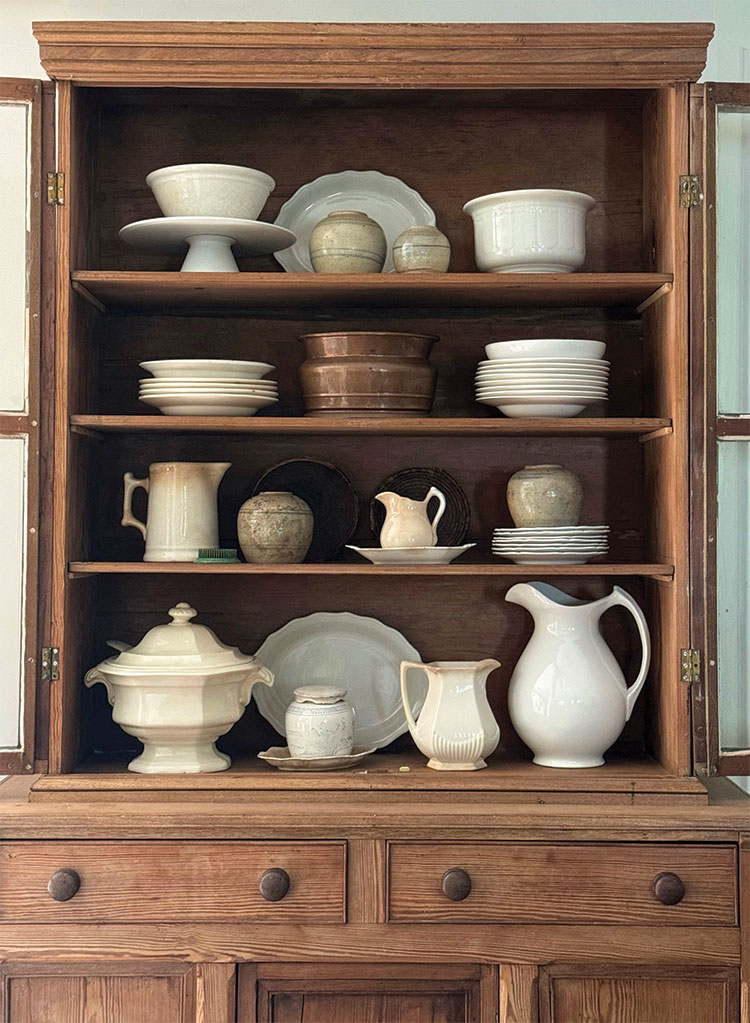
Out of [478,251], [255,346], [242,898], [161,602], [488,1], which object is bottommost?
[242,898]

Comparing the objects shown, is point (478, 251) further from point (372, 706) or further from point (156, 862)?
point (156, 862)

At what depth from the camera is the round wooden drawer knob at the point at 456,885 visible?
6.05 ft

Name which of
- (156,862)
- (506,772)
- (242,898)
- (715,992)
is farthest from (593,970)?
(156,862)

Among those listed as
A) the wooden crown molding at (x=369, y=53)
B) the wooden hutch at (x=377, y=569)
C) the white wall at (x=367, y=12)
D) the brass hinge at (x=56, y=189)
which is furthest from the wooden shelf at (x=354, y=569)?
the white wall at (x=367, y=12)

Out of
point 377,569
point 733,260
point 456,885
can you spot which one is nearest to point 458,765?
point 456,885

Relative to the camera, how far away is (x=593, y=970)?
187 cm

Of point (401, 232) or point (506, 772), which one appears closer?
point (506, 772)

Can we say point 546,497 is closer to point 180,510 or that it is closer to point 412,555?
point 412,555

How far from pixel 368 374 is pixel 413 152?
0.57 m

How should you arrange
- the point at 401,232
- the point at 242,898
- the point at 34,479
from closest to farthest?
1. the point at 242,898
2. the point at 34,479
3. the point at 401,232

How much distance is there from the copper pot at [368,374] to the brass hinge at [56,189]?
533 mm

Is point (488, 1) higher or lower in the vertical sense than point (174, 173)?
higher

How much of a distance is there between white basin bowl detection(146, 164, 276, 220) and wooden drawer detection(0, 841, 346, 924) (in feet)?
3.88

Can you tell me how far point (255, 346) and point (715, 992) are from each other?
1.53 m
